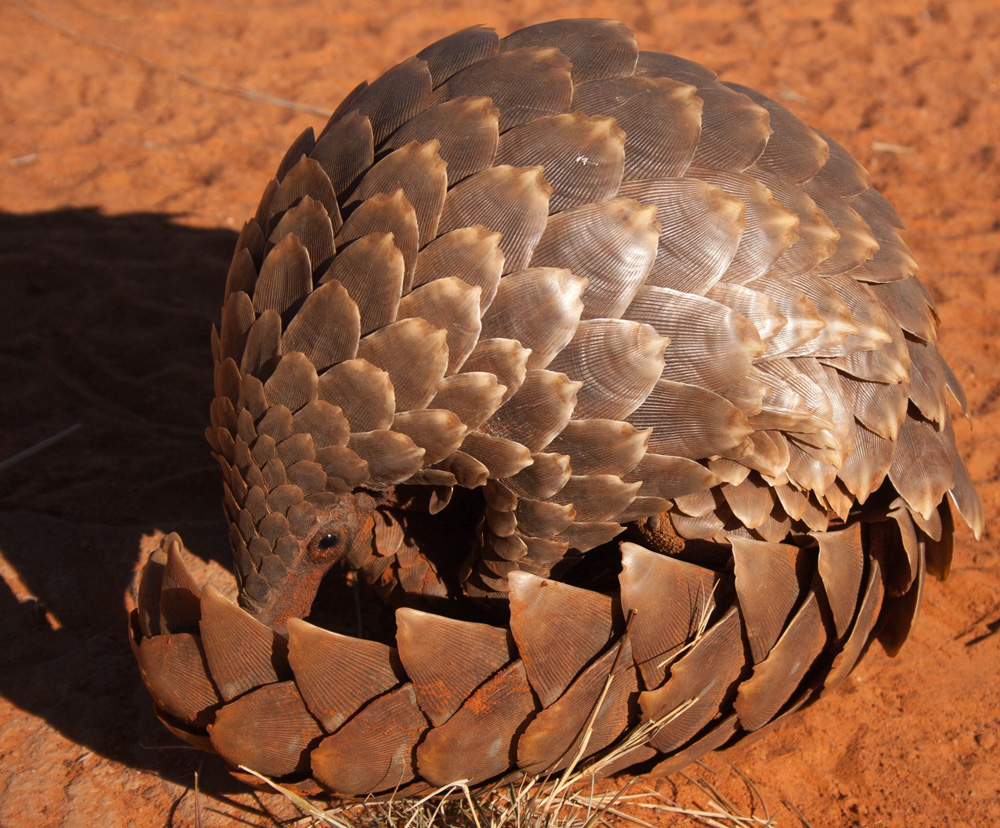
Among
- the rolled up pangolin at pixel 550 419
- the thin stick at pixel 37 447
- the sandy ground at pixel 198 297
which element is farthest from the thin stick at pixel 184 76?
the rolled up pangolin at pixel 550 419

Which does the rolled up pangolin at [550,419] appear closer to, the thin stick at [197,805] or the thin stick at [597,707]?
the thin stick at [597,707]

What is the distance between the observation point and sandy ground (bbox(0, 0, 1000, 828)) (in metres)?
2.50

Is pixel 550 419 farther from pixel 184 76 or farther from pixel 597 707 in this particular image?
pixel 184 76

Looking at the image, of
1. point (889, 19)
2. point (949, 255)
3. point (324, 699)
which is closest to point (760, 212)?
point (324, 699)

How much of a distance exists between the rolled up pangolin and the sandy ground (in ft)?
1.45

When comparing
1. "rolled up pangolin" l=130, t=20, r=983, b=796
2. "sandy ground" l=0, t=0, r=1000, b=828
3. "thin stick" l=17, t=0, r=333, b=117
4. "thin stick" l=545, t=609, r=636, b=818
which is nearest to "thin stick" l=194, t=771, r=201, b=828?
"sandy ground" l=0, t=0, r=1000, b=828

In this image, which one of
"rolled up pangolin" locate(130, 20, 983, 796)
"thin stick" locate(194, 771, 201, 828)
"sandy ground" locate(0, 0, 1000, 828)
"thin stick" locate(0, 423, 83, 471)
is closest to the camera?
"rolled up pangolin" locate(130, 20, 983, 796)

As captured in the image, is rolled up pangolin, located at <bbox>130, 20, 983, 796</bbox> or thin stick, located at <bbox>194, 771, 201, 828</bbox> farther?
thin stick, located at <bbox>194, 771, 201, 828</bbox>

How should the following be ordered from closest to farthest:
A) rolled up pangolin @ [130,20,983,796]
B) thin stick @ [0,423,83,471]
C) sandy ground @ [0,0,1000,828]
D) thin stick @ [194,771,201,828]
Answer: rolled up pangolin @ [130,20,983,796]
thin stick @ [194,771,201,828]
sandy ground @ [0,0,1000,828]
thin stick @ [0,423,83,471]

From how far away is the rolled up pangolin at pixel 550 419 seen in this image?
202cm

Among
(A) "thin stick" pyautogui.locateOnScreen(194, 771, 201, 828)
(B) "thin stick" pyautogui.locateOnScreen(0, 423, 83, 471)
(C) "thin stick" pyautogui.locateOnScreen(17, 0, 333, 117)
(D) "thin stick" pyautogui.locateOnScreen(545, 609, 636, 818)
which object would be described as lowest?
(A) "thin stick" pyautogui.locateOnScreen(194, 771, 201, 828)

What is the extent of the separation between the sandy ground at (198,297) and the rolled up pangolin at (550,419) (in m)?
0.44

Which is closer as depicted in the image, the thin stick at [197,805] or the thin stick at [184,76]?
the thin stick at [197,805]

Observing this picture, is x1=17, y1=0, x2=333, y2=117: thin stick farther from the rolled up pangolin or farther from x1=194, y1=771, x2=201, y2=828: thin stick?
x1=194, y1=771, x2=201, y2=828: thin stick
